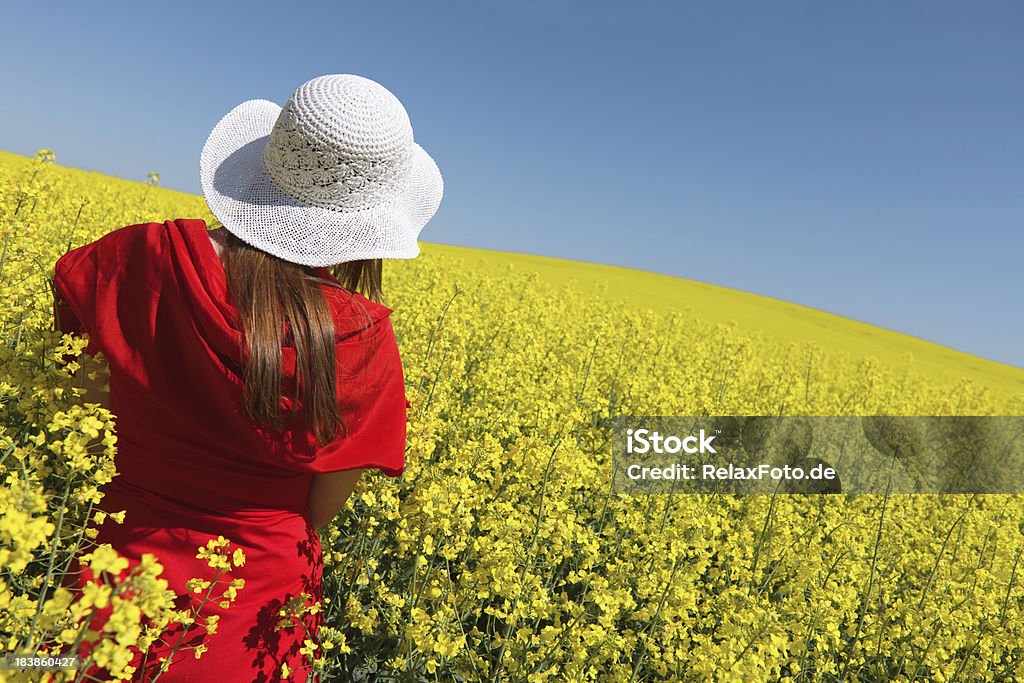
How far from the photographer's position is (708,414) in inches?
192

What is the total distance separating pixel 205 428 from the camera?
1.27 m

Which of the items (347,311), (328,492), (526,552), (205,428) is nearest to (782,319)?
(526,552)

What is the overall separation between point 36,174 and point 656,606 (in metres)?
3.50

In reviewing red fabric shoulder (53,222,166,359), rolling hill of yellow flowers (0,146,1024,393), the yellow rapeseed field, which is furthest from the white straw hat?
rolling hill of yellow flowers (0,146,1024,393)

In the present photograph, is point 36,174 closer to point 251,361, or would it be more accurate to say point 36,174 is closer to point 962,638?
point 251,361

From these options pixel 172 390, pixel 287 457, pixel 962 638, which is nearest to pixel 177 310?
pixel 172 390

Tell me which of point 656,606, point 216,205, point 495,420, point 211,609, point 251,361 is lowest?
point 656,606

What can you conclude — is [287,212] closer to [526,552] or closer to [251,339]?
[251,339]

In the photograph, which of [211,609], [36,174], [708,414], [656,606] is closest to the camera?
[211,609]

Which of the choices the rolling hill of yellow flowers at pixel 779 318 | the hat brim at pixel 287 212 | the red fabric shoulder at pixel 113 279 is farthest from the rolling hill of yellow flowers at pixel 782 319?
the red fabric shoulder at pixel 113 279

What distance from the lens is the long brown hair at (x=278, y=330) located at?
1132mm

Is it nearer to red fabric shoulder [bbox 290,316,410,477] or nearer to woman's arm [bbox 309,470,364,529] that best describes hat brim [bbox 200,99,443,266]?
red fabric shoulder [bbox 290,316,410,477]

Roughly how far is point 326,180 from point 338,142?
0.09m

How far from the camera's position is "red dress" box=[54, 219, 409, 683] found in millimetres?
1195
